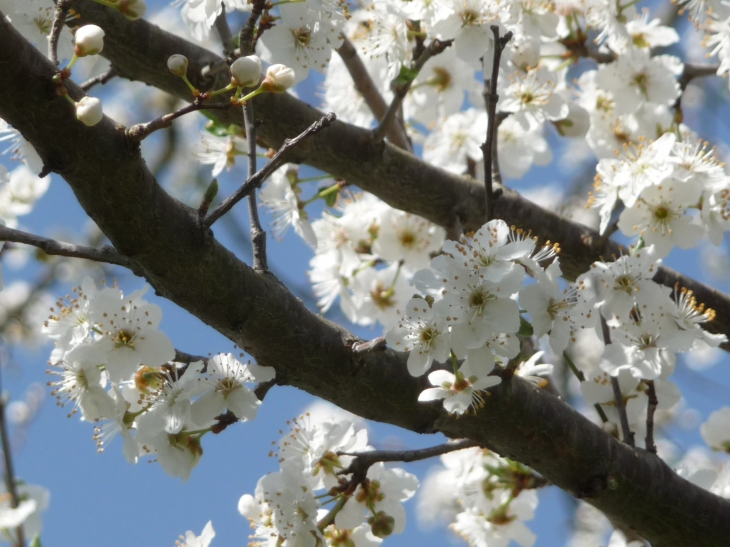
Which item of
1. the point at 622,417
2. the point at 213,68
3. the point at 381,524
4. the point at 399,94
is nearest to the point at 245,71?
the point at 213,68

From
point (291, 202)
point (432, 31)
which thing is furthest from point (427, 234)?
point (432, 31)

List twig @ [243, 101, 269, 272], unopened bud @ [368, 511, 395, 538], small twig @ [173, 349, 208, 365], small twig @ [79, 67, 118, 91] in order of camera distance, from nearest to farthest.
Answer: twig @ [243, 101, 269, 272]
small twig @ [173, 349, 208, 365]
unopened bud @ [368, 511, 395, 538]
small twig @ [79, 67, 118, 91]

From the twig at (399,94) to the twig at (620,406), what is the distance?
828 millimetres

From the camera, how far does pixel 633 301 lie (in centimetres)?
214

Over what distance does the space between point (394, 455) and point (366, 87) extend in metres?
1.56

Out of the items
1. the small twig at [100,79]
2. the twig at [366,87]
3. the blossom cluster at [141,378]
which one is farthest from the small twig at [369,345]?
the twig at [366,87]

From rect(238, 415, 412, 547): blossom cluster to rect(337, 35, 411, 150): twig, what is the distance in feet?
3.89

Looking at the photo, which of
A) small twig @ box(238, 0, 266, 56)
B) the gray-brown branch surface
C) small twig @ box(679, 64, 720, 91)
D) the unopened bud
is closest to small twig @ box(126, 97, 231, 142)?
the gray-brown branch surface

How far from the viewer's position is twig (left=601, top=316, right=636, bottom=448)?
2.05 meters

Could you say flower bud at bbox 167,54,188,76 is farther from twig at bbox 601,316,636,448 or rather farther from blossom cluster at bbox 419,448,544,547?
blossom cluster at bbox 419,448,544,547

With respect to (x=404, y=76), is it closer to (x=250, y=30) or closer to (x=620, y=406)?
(x=250, y=30)

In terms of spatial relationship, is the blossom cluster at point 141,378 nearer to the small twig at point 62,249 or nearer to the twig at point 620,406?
the small twig at point 62,249

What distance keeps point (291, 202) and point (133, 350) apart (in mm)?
1179

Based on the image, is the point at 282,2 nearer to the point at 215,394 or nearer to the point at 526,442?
the point at 215,394
